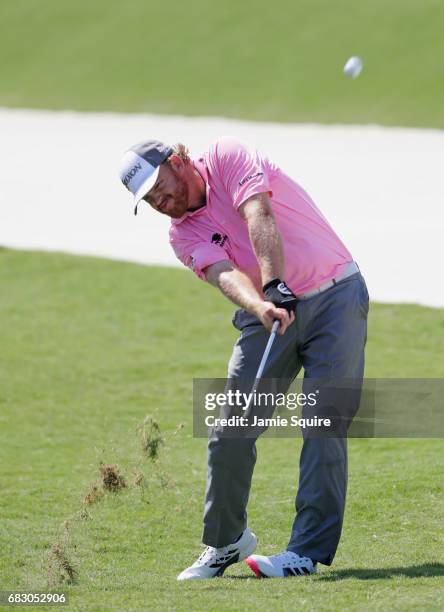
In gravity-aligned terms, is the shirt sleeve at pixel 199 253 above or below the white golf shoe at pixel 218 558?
above

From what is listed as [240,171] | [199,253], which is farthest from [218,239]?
[240,171]

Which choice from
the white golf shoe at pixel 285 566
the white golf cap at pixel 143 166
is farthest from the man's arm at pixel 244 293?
the white golf shoe at pixel 285 566

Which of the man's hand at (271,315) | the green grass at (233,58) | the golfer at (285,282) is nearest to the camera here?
the man's hand at (271,315)

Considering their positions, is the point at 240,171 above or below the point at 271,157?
below

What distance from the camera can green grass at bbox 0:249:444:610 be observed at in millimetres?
5586

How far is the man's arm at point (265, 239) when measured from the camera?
5.46 metres

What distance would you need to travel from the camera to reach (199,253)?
5.77 meters

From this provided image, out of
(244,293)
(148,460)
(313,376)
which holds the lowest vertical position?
(148,460)

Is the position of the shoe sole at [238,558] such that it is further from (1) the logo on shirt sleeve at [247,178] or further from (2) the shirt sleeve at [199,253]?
(1) the logo on shirt sleeve at [247,178]

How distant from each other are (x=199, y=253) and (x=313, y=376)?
744mm

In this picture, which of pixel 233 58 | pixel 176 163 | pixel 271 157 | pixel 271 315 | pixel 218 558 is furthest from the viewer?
pixel 233 58

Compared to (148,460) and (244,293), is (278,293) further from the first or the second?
(148,460)

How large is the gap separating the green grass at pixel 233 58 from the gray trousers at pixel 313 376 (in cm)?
1483

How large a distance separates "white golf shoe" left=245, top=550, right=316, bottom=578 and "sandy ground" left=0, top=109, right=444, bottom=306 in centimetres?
765
